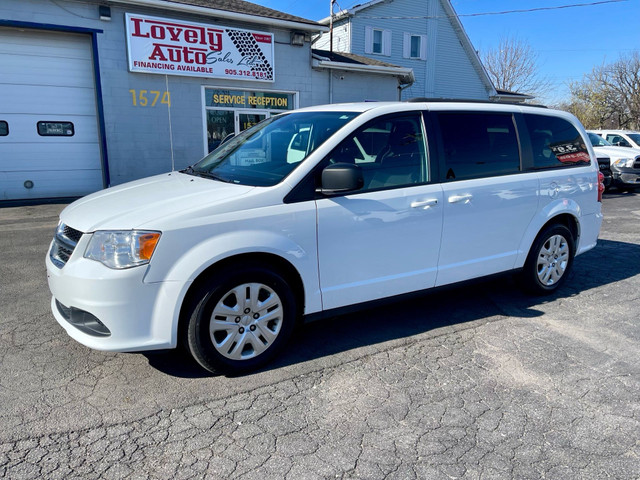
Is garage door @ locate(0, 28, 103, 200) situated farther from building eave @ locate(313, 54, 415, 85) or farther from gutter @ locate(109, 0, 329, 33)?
building eave @ locate(313, 54, 415, 85)

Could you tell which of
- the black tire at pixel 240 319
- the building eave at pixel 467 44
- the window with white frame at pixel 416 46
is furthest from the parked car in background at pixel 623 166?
the black tire at pixel 240 319

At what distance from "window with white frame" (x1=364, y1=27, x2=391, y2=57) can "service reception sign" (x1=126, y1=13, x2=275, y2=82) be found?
12584mm

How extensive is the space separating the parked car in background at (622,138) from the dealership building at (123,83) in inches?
428

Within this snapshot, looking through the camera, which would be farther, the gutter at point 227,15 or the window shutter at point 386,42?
the window shutter at point 386,42

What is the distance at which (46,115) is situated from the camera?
430 inches

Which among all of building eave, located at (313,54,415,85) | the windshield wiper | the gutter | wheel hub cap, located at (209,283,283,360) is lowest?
wheel hub cap, located at (209,283,283,360)

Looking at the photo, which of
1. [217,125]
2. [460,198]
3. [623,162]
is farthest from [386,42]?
[460,198]

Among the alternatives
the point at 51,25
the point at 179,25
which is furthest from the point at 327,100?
the point at 51,25

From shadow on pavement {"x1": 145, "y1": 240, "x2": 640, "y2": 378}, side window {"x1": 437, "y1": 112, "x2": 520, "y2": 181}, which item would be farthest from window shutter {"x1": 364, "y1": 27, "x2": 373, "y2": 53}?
side window {"x1": 437, "y1": 112, "x2": 520, "y2": 181}

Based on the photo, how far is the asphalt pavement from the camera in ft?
7.82

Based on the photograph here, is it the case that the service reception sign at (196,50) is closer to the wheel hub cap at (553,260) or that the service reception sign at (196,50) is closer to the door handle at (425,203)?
the door handle at (425,203)

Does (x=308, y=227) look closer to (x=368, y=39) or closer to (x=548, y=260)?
(x=548, y=260)

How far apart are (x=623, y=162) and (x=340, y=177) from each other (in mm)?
14347

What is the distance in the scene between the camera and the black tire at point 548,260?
4633mm
